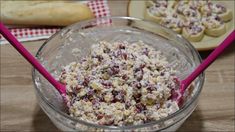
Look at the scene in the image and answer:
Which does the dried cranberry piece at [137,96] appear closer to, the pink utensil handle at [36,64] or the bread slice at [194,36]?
the pink utensil handle at [36,64]

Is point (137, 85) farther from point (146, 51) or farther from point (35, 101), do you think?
point (35, 101)

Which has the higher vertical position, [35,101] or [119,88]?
[119,88]

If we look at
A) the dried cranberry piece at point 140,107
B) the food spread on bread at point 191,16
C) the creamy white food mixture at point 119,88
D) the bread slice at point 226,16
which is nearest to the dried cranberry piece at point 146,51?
the creamy white food mixture at point 119,88

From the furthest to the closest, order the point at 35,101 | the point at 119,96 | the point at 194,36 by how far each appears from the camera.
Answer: the point at 194,36 → the point at 35,101 → the point at 119,96

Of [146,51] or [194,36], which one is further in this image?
[194,36]

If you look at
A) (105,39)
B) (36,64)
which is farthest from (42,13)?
(36,64)

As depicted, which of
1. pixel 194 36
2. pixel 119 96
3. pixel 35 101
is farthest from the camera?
pixel 194 36

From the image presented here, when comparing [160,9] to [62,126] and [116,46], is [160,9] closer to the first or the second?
[116,46]

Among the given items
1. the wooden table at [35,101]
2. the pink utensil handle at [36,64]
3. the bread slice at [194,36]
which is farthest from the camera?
the bread slice at [194,36]
